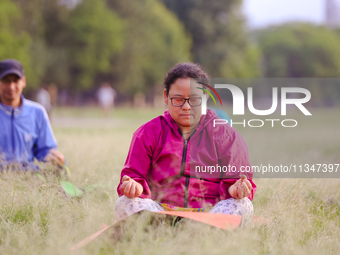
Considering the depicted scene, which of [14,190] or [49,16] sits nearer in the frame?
[14,190]

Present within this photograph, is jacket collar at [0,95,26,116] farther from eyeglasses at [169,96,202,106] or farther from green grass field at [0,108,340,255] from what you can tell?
eyeglasses at [169,96,202,106]

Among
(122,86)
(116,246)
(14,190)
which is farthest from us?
(122,86)

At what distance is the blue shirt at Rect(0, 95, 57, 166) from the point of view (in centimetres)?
429

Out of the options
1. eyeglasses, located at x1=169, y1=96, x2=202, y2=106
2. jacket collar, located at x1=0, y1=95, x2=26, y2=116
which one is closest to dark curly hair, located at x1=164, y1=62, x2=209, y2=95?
eyeglasses, located at x1=169, y1=96, x2=202, y2=106

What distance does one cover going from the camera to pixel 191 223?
243 centimetres

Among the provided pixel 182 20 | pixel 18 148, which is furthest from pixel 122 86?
pixel 18 148

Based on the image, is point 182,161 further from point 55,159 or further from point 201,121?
point 55,159

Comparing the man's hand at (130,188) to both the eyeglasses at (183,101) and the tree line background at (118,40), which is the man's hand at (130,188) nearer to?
the eyeglasses at (183,101)

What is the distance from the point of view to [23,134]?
431 centimetres

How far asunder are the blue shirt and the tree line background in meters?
19.8

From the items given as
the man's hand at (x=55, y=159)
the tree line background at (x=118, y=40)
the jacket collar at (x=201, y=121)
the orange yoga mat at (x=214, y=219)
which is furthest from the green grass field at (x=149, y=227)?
the tree line background at (x=118, y=40)

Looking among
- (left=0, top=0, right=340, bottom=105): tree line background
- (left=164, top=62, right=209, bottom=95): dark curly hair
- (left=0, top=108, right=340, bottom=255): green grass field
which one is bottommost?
(left=0, top=108, right=340, bottom=255): green grass field

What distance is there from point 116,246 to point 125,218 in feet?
0.62

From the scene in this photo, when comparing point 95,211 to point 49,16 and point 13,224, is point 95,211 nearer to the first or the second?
point 13,224
